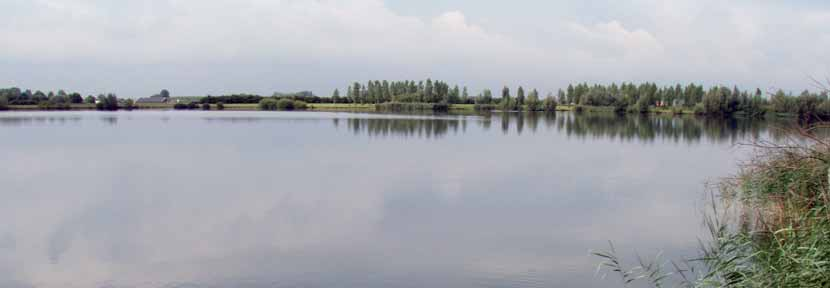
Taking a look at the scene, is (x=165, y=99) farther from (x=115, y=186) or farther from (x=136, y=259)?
(x=136, y=259)

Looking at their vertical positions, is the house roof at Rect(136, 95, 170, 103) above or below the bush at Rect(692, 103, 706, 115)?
above

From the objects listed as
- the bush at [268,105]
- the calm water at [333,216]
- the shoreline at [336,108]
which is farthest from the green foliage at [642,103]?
the calm water at [333,216]

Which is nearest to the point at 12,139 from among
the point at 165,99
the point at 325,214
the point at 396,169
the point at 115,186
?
the point at 115,186

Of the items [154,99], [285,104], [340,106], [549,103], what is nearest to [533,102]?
[549,103]

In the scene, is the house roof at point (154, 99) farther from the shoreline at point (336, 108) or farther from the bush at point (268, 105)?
the bush at point (268, 105)

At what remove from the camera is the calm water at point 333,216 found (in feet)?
28.0

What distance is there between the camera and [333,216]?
1213cm

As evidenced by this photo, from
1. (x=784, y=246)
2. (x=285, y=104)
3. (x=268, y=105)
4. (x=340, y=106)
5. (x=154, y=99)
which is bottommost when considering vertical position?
(x=784, y=246)

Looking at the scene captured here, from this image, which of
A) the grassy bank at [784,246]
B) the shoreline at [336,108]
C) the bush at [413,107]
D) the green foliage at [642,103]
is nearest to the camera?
the grassy bank at [784,246]

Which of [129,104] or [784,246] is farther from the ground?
[129,104]

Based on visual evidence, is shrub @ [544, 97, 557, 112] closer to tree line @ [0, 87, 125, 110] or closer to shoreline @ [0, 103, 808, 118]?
shoreline @ [0, 103, 808, 118]

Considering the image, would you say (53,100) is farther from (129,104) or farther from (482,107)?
(482,107)

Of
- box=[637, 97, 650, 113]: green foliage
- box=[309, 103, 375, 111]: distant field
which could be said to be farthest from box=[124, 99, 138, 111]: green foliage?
box=[637, 97, 650, 113]: green foliage

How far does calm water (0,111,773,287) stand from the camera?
8.54m
